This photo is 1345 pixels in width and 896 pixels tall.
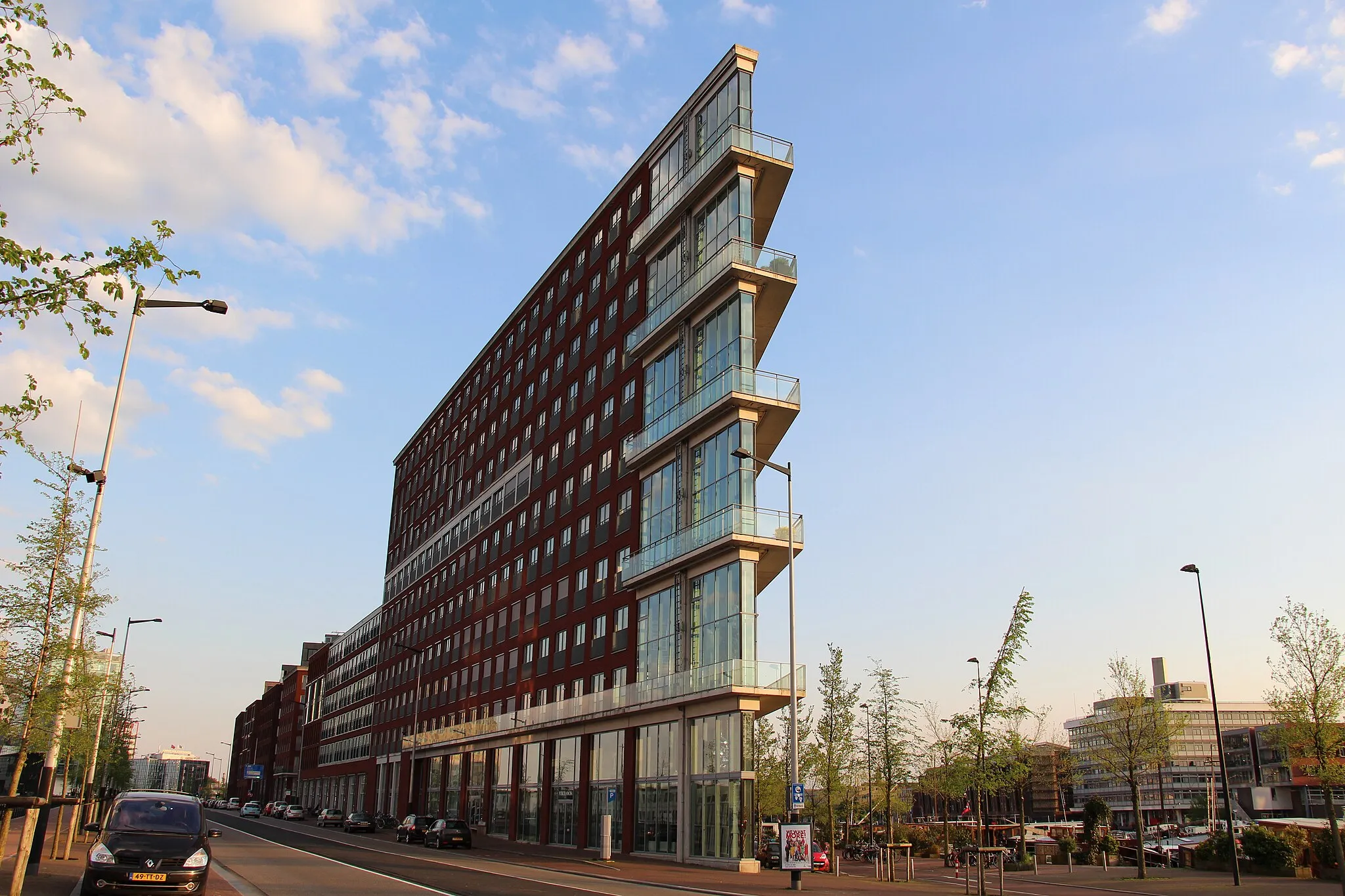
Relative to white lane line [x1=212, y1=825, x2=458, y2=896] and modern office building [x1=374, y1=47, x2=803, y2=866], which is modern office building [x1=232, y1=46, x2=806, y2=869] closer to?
modern office building [x1=374, y1=47, x2=803, y2=866]

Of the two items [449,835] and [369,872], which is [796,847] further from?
[449,835]

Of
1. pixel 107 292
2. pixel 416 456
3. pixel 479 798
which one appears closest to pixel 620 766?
pixel 479 798

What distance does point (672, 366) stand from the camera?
4675 cm

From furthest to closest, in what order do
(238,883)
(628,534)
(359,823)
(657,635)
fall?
(359,823) < (628,534) < (657,635) < (238,883)

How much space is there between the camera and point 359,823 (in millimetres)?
66625

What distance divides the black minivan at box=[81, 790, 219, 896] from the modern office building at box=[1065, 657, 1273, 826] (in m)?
147

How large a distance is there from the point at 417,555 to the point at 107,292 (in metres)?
83.8

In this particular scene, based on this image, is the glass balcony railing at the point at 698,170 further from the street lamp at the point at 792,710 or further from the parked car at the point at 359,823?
the parked car at the point at 359,823

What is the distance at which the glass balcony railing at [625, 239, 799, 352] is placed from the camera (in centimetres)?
4166

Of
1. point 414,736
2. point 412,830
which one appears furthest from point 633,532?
point 414,736

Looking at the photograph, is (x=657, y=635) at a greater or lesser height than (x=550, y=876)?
greater

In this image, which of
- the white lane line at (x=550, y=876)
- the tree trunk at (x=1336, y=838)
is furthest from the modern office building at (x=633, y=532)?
the tree trunk at (x=1336, y=838)

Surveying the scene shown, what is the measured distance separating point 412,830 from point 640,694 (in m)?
18.5

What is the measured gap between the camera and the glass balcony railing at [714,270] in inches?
1640
